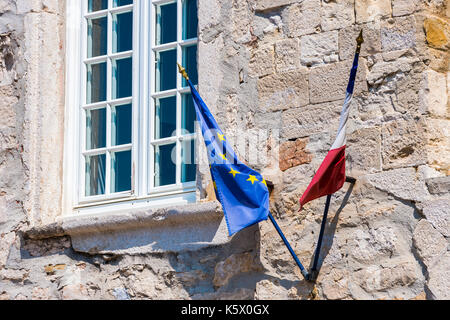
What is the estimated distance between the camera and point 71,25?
6.85 meters

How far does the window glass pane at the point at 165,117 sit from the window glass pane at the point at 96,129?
37 cm

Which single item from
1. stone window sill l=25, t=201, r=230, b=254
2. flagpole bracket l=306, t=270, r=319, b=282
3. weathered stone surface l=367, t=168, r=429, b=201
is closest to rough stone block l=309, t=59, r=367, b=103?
weathered stone surface l=367, t=168, r=429, b=201

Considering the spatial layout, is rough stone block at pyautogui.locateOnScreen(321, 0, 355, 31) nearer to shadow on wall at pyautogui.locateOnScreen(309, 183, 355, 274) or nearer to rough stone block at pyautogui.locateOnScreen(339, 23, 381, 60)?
rough stone block at pyautogui.locateOnScreen(339, 23, 381, 60)

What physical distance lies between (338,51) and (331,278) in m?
1.14

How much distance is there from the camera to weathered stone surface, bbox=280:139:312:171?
586 centimetres

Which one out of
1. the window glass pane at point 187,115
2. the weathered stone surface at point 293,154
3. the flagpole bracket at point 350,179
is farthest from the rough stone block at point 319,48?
the window glass pane at point 187,115

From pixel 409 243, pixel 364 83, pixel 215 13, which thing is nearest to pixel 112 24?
pixel 215 13

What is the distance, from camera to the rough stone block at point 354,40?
576 centimetres

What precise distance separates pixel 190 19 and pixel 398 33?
134cm

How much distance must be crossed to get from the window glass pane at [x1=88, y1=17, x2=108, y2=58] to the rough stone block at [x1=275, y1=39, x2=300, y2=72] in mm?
1203

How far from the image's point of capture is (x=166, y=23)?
6598mm

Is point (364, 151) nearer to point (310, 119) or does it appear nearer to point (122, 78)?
point (310, 119)

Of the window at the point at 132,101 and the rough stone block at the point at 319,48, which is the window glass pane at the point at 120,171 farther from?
the rough stone block at the point at 319,48

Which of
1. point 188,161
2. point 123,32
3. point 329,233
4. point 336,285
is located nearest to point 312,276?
point 336,285
